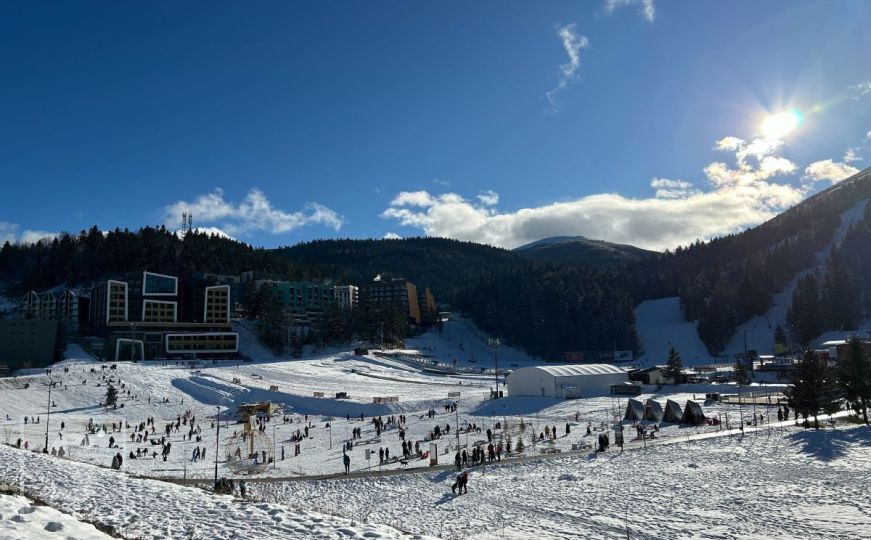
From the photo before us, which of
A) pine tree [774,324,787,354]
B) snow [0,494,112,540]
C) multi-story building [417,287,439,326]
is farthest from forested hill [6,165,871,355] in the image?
snow [0,494,112,540]

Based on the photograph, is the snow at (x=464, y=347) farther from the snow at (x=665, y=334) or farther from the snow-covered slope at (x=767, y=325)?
the snow-covered slope at (x=767, y=325)

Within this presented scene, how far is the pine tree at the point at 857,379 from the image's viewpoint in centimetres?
3331

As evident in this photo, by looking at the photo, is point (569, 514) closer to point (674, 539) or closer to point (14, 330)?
point (674, 539)

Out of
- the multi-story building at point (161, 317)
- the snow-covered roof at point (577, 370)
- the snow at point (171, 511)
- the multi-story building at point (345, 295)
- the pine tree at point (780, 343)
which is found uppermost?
the multi-story building at point (345, 295)

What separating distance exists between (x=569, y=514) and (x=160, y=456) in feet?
77.7

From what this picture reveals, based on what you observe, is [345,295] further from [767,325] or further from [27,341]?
A: [767,325]

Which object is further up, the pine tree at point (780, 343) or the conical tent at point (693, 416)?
the pine tree at point (780, 343)

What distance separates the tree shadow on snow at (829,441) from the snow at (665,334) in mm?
73324

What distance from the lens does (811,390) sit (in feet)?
105

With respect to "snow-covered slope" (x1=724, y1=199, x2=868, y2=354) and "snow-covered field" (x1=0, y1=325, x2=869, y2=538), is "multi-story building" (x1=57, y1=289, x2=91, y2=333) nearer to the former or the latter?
"snow-covered field" (x1=0, y1=325, x2=869, y2=538)

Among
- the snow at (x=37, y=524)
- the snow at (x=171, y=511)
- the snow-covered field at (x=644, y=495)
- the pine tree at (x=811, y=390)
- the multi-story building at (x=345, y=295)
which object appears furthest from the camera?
the multi-story building at (x=345, y=295)

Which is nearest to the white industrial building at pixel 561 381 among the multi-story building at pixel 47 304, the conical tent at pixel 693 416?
the conical tent at pixel 693 416

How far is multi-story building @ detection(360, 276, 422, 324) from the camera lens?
130875 mm

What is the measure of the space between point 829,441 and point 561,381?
80.6ft
